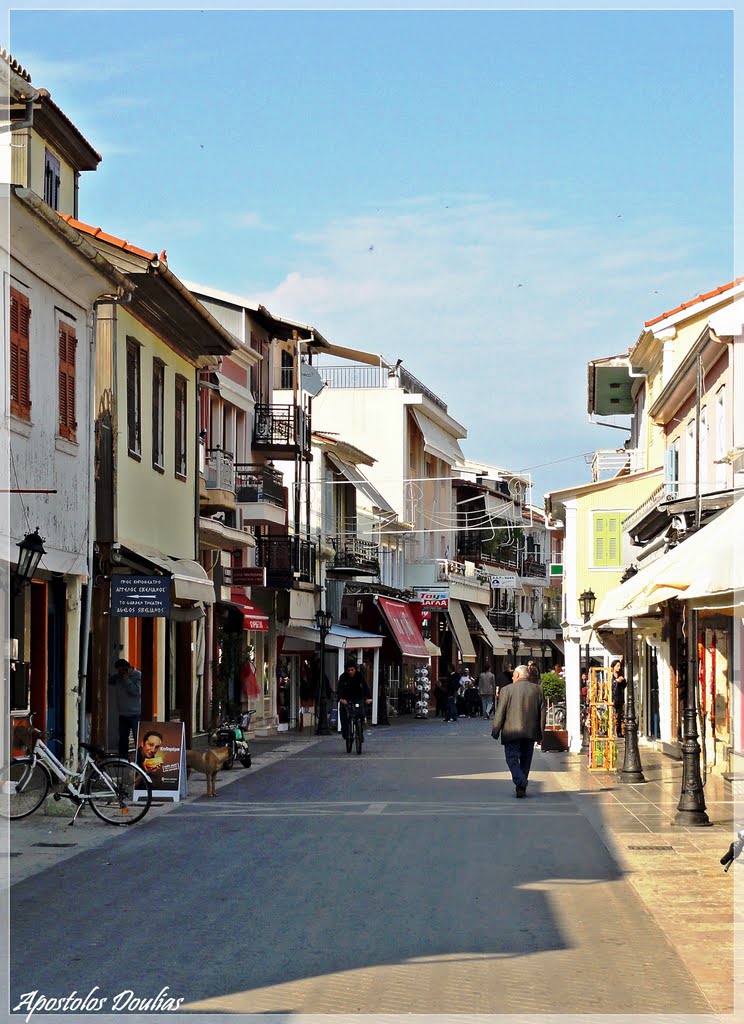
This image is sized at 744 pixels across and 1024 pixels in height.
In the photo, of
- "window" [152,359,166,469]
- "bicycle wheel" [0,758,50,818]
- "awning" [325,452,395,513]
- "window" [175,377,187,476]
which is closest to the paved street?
"bicycle wheel" [0,758,50,818]

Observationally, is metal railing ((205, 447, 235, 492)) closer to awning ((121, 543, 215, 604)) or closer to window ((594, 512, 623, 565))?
awning ((121, 543, 215, 604))

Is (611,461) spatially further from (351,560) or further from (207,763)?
(207,763)

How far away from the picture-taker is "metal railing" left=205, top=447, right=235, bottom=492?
33.5m

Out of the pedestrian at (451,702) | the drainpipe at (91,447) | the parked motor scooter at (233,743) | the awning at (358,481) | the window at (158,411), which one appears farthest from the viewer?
the pedestrian at (451,702)

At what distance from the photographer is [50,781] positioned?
16984 mm

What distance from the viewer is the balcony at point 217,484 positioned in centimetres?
3322

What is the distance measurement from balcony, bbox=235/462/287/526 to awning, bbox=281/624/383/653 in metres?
5.06

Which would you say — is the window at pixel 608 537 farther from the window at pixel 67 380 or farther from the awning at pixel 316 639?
the window at pixel 67 380

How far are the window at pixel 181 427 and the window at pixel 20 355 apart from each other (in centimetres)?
925

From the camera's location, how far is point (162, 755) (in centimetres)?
1955

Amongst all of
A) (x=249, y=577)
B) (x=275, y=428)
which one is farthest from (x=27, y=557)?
(x=275, y=428)

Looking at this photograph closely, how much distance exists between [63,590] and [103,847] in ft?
23.5

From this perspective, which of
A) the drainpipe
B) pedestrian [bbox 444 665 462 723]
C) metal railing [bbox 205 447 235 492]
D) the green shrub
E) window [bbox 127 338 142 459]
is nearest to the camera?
the drainpipe

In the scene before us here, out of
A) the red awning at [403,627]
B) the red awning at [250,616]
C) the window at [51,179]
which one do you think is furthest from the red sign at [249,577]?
the red awning at [403,627]
